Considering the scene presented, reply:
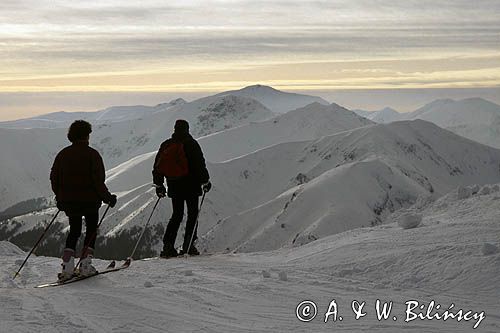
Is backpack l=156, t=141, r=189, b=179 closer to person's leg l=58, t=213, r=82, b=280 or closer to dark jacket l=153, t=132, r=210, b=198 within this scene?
dark jacket l=153, t=132, r=210, b=198

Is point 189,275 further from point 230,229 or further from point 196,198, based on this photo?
point 230,229

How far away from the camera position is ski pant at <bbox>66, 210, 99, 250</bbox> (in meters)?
10.6

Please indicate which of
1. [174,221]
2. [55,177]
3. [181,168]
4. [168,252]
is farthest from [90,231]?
[168,252]

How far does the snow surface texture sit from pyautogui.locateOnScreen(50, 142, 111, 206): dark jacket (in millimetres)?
1440

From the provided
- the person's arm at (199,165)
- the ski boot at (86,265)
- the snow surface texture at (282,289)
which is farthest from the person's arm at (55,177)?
the person's arm at (199,165)

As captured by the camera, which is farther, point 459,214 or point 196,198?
point 459,214

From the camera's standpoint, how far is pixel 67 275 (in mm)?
10656

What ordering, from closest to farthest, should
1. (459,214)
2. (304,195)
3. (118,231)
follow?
(459,214) → (304,195) → (118,231)

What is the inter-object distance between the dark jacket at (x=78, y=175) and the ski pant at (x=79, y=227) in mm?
248

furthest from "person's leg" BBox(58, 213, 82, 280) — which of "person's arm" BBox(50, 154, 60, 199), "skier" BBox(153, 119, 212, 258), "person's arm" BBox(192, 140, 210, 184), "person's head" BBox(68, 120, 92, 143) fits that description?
"person's arm" BBox(192, 140, 210, 184)

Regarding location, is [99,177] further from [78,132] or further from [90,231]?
[90,231]

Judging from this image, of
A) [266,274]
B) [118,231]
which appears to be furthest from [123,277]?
[118,231]

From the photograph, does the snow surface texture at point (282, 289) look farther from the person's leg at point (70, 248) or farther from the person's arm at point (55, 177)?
the person's arm at point (55, 177)

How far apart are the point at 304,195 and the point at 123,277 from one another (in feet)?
415
